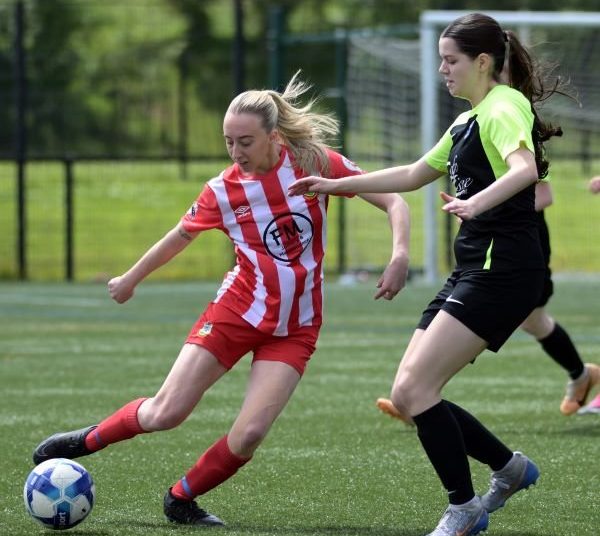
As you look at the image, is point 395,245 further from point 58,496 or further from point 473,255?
point 58,496

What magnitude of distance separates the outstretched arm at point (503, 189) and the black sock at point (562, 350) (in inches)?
135

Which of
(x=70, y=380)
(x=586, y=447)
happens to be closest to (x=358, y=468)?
(x=586, y=447)

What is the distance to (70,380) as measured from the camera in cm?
962

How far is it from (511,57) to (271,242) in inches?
43.4

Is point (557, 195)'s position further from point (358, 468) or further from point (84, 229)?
point (358, 468)

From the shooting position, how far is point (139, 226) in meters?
22.0

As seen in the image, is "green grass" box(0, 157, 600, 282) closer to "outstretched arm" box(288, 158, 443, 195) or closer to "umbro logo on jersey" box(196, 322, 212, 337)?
"umbro logo on jersey" box(196, 322, 212, 337)

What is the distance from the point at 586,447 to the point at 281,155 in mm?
2406

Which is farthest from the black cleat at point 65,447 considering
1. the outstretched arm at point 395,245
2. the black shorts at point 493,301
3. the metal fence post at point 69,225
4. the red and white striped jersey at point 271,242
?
the metal fence post at point 69,225

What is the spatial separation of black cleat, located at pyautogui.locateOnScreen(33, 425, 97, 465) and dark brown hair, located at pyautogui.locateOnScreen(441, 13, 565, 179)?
77.7 inches

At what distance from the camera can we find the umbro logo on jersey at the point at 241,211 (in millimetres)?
5461

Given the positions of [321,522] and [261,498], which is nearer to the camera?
[321,522]

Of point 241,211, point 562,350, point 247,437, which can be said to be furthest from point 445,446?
point 562,350

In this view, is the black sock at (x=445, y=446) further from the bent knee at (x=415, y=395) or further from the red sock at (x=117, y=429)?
the red sock at (x=117, y=429)
